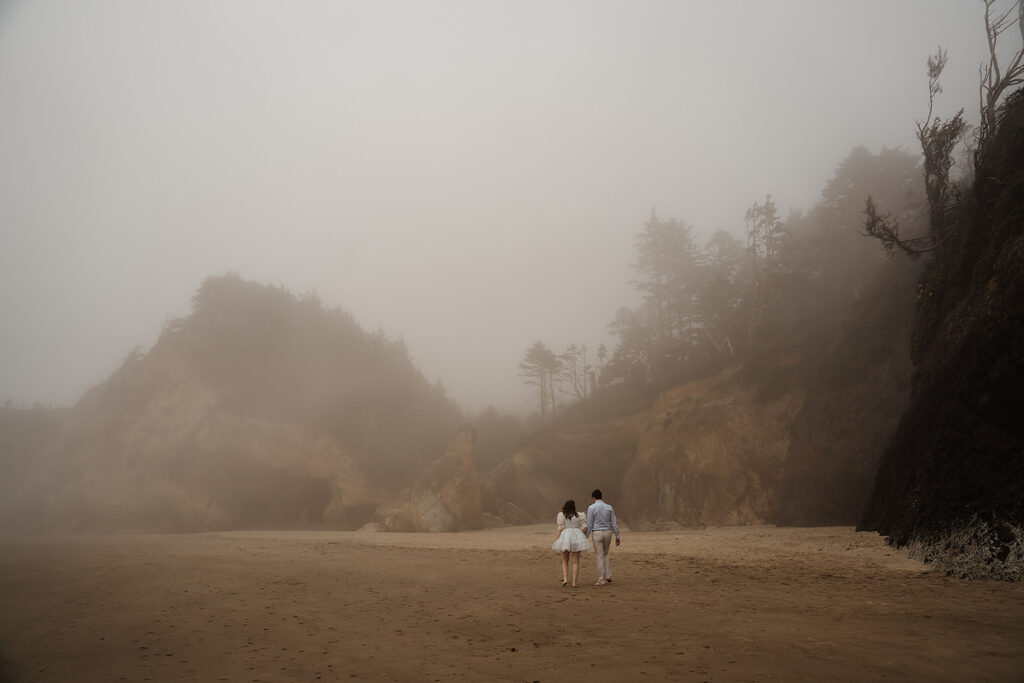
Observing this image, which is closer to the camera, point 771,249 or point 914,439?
point 914,439

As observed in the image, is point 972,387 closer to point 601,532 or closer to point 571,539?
point 601,532

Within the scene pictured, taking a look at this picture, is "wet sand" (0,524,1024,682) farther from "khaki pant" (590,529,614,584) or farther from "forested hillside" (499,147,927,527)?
"forested hillside" (499,147,927,527)

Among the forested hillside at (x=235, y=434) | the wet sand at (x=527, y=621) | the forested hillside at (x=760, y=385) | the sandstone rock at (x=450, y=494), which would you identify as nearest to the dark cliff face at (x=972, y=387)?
the wet sand at (x=527, y=621)

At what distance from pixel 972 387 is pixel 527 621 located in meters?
10.3

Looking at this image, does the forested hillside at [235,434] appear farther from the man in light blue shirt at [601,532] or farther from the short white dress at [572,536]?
the man in light blue shirt at [601,532]

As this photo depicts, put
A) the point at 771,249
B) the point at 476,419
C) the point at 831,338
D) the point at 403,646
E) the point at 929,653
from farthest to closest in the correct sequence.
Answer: the point at 476,419 → the point at 771,249 → the point at 831,338 → the point at 403,646 → the point at 929,653

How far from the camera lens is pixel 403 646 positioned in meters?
6.91

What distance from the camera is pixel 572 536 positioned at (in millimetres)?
11438

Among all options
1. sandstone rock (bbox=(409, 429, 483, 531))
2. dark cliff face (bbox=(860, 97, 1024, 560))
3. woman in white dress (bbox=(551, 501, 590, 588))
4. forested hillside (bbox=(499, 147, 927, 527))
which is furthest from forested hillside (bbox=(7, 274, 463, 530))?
dark cliff face (bbox=(860, 97, 1024, 560))

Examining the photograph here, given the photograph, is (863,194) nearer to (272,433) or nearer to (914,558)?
(914,558)

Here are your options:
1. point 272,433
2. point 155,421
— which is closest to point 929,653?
point 272,433

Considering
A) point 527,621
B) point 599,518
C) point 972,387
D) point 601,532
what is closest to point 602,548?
point 601,532

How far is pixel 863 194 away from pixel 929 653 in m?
47.2

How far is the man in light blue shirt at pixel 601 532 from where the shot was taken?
1138cm
